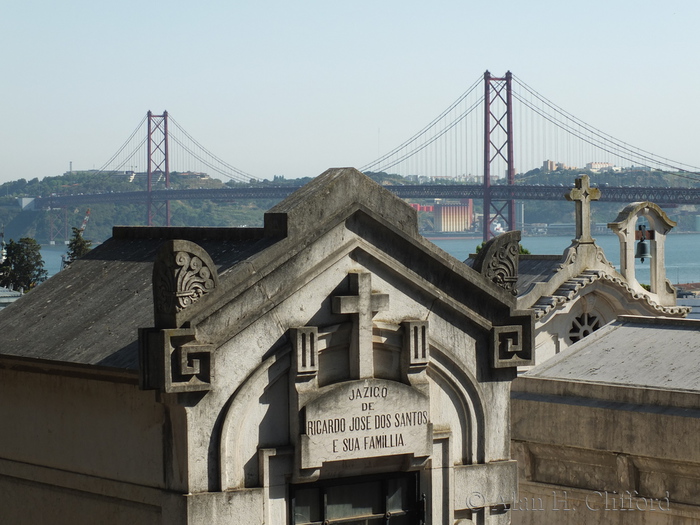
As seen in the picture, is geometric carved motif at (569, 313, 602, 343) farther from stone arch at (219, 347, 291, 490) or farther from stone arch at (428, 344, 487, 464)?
stone arch at (219, 347, 291, 490)

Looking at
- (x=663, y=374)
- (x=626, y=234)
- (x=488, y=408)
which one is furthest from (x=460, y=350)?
(x=626, y=234)

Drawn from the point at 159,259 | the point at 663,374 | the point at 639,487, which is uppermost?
the point at 159,259

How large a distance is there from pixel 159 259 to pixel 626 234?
1232 centimetres

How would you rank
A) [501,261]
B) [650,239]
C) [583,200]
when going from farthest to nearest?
1. [583,200]
2. [650,239]
3. [501,261]

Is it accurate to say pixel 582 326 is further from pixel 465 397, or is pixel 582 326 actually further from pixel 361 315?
pixel 361 315

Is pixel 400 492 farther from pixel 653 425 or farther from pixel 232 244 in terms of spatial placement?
pixel 653 425

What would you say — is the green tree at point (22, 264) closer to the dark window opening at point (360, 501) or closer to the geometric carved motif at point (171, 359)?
the dark window opening at point (360, 501)

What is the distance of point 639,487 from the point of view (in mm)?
8086

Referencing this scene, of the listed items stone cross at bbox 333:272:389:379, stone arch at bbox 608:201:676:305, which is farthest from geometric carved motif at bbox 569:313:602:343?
stone cross at bbox 333:272:389:379

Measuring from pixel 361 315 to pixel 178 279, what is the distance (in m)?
0.98

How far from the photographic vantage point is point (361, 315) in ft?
20.1

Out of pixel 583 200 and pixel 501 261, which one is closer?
pixel 501 261

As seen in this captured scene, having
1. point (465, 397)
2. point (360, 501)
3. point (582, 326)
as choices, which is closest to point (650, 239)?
point (582, 326)

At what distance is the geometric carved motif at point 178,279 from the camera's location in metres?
5.54
